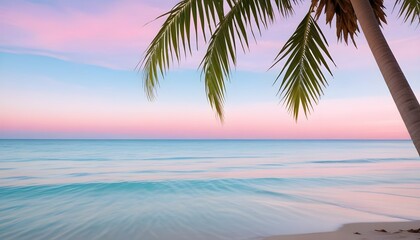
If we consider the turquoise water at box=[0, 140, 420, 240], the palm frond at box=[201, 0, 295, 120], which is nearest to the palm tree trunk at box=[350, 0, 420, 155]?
the palm frond at box=[201, 0, 295, 120]

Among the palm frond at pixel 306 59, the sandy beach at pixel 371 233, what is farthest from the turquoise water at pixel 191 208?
the palm frond at pixel 306 59

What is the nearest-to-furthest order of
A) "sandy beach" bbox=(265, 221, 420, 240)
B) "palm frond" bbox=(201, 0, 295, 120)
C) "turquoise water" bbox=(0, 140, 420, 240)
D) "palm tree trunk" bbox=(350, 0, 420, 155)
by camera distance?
"palm tree trunk" bbox=(350, 0, 420, 155) < "palm frond" bbox=(201, 0, 295, 120) < "sandy beach" bbox=(265, 221, 420, 240) < "turquoise water" bbox=(0, 140, 420, 240)

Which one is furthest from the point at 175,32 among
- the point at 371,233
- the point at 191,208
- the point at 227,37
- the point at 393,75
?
the point at 191,208

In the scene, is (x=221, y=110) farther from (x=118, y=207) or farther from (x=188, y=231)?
(x=118, y=207)

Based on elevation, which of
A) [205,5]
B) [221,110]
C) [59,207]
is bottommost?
[59,207]

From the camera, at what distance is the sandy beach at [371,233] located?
202 inches

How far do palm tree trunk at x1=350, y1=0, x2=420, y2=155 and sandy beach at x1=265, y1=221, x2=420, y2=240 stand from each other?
3.22 metres

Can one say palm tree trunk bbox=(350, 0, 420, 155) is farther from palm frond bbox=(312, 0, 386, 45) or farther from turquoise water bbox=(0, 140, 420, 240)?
turquoise water bbox=(0, 140, 420, 240)

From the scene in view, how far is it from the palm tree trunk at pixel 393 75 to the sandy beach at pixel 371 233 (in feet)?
10.6

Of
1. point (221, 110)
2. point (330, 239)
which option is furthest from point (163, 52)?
point (330, 239)

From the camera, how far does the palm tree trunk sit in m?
2.08

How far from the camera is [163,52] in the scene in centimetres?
375

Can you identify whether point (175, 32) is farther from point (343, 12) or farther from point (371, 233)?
point (371, 233)

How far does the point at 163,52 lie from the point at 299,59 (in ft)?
5.37
